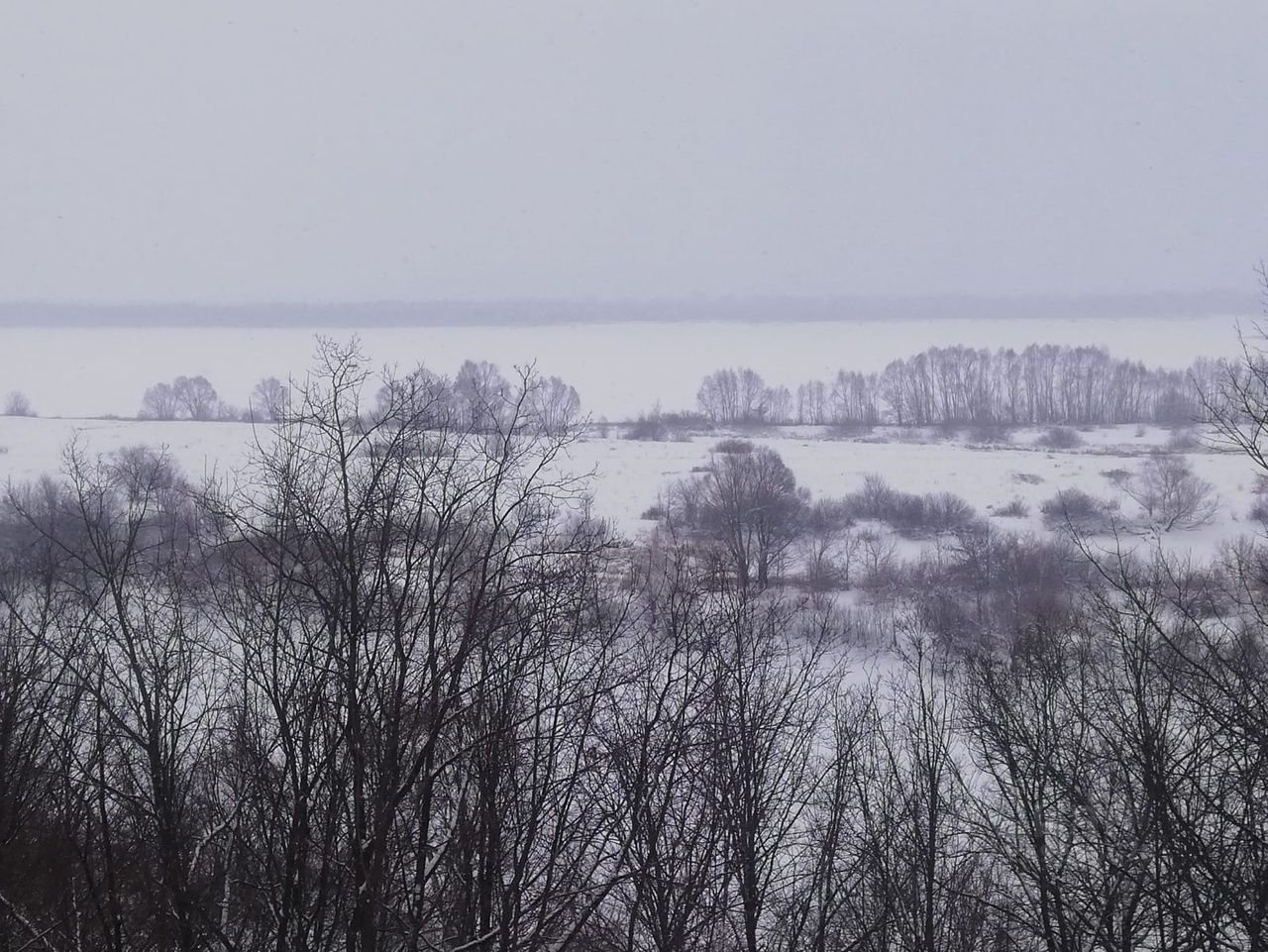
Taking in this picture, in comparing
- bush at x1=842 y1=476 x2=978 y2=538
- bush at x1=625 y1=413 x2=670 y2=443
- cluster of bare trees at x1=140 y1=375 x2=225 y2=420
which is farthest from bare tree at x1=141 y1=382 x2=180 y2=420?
bush at x1=842 y1=476 x2=978 y2=538

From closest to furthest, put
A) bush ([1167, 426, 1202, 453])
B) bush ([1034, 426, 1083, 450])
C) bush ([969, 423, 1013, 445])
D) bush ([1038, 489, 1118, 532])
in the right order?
bush ([1038, 489, 1118, 532]), bush ([1167, 426, 1202, 453]), bush ([1034, 426, 1083, 450]), bush ([969, 423, 1013, 445])

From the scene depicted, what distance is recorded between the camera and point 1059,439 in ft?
164

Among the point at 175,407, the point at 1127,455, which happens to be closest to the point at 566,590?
the point at 1127,455

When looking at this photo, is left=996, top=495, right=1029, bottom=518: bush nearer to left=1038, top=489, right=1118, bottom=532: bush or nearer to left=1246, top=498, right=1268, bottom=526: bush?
left=1038, top=489, right=1118, bottom=532: bush

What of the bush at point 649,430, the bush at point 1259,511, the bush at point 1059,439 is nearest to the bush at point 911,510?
the bush at point 1259,511

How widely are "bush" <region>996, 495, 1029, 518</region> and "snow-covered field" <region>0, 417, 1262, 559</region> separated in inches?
9.6

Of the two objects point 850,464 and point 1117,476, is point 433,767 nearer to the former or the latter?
point 1117,476

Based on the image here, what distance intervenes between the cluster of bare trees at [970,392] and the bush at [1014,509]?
21.4 m

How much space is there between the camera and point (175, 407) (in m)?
49.2

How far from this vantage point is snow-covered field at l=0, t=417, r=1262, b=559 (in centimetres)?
3216

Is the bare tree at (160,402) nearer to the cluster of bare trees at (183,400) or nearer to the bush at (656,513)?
the cluster of bare trees at (183,400)

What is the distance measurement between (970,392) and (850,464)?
21258mm

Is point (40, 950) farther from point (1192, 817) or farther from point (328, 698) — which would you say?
point (1192, 817)

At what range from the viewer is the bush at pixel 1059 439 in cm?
4856
